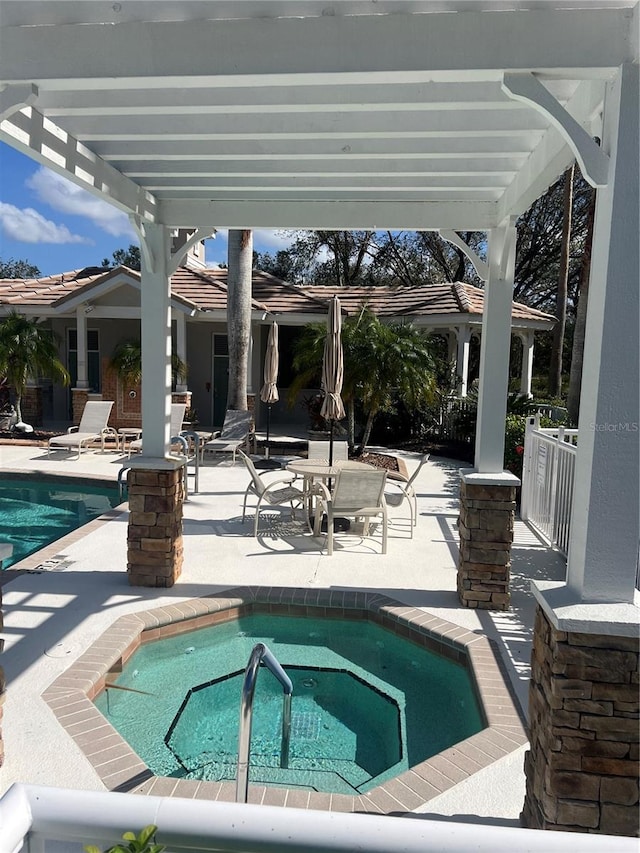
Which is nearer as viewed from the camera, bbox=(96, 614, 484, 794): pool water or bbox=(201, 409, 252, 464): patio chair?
bbox=(96, 614, 484, 794): pool water

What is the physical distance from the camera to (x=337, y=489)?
6.98m

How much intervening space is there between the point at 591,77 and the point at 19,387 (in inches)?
592

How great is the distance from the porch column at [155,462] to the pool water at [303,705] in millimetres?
942

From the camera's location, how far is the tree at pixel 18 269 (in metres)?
52.4

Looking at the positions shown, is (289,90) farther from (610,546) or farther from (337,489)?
(337,489)

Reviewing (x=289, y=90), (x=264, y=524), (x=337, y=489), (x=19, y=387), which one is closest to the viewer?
(x=289, y=90)

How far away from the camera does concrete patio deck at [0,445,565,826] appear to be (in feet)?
10.9

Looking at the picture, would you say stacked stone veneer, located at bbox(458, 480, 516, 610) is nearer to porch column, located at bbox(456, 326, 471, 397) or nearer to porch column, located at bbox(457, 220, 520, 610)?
porch column, located at bbox(457, 220, 520, 610)

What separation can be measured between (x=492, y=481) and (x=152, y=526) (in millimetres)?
3078

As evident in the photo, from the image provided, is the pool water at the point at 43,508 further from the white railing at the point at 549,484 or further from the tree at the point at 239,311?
the white railing at the point at 549,484

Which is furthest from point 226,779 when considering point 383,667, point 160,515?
point 160,515

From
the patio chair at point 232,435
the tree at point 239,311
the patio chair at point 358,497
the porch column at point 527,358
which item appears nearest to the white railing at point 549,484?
the patio chair at point 358,497

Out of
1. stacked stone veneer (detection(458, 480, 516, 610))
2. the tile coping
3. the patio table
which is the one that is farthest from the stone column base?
the patio table

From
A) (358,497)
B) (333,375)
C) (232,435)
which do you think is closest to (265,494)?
(358,497)
